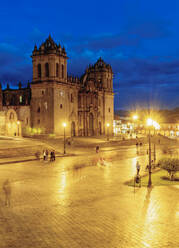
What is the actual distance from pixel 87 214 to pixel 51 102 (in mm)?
42601

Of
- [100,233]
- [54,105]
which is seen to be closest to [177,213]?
[100,233]

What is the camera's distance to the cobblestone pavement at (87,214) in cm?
888

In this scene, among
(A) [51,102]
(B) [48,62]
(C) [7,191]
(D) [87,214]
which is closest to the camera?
(D) [87,214]

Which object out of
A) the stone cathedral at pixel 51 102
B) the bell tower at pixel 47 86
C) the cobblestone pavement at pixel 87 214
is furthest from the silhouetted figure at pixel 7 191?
the bell tower at pixel 47 86

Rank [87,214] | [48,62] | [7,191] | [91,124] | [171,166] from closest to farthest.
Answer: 1. [87,214]
2. [7,191]
3. [171,166]
4. [48,62]
5. [91,124]

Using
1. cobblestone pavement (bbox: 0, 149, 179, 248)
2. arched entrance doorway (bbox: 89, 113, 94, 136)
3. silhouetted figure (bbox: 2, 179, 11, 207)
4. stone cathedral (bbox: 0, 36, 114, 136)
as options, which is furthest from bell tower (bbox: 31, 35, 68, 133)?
silhouetted figure (bbox: 2, 179, 11, 207)

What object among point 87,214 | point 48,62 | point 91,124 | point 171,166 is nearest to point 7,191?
point 87,214

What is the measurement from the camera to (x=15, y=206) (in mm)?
12430

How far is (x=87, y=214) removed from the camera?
11477 millimetres

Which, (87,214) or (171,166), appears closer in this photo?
(87,214)

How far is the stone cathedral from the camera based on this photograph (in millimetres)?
52500

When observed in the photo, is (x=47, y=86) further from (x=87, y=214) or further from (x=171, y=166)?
(x=87, y=214)

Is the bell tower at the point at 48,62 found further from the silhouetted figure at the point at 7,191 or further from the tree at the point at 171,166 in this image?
the silhouetted figure at the point at 7,191

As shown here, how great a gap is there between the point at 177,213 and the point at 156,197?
104 inches
